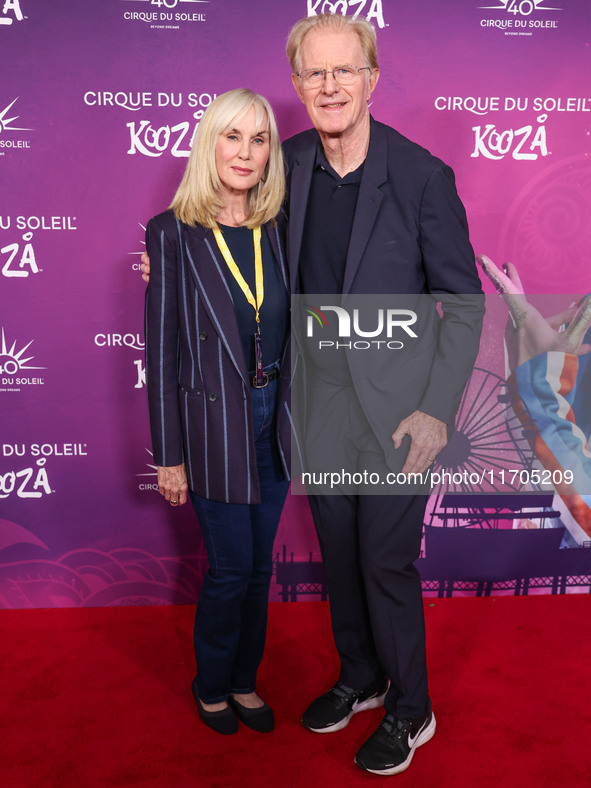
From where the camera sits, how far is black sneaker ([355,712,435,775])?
6.25ft

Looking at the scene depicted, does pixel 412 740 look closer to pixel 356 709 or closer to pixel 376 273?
pixel 356 709

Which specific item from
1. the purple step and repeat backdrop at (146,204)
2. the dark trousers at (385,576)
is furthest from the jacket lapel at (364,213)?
the purple step and repeat backdrop at (146,204)

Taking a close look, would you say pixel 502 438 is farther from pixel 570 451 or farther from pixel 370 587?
pixel 370 587

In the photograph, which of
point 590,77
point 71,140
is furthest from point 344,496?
point 590,77

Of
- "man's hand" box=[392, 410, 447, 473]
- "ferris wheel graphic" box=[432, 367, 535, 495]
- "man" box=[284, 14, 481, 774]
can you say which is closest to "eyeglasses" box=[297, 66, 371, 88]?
"man" box=[284, 14, 481, 774]

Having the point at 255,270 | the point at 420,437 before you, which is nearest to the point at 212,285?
the point at 255,270

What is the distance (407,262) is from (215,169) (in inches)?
22.1

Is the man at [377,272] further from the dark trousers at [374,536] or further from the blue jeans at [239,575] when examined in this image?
the blue jeans at [239,575]

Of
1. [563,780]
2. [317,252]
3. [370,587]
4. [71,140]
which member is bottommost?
[563,780]

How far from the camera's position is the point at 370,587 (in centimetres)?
198

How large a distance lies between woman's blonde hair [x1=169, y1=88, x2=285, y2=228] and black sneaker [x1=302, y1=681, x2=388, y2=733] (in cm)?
145

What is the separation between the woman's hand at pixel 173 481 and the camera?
1.95 meters

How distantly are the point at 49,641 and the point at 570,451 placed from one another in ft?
7.05

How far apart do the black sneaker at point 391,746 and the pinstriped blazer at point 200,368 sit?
78 cm
